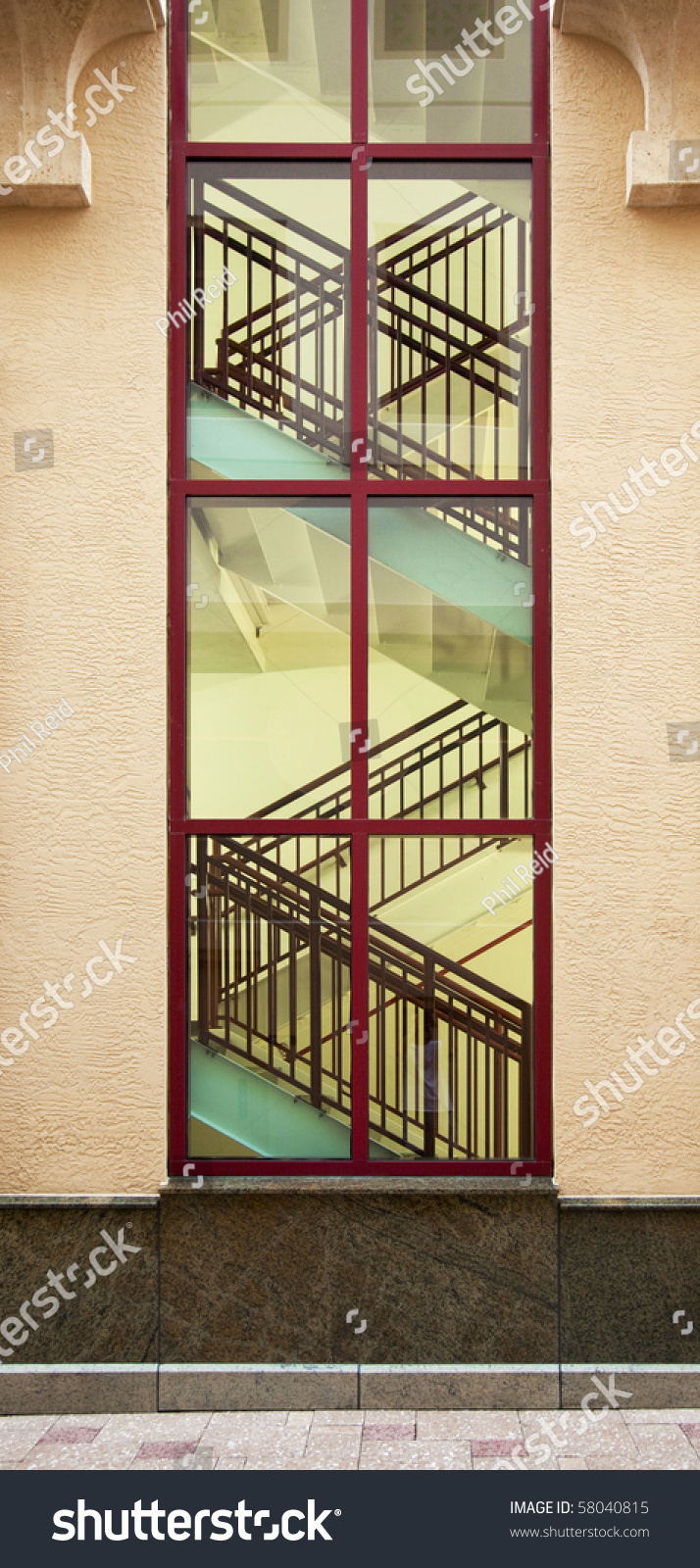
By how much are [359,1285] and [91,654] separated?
3.14 metres

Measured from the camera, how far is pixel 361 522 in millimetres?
4977

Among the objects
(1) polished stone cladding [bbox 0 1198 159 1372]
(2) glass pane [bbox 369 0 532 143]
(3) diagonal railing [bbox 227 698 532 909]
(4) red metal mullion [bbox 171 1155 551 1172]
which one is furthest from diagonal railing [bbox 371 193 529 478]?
(1) polished stone cladding [bbox 0 1198 159 1372]

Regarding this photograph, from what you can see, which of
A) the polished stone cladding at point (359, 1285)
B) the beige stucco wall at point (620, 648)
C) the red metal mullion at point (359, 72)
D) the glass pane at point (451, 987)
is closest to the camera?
the polished stone cladding at point (359, 1285)

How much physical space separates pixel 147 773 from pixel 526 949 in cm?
197

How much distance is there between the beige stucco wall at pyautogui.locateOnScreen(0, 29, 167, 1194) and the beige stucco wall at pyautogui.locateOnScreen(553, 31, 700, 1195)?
189cm

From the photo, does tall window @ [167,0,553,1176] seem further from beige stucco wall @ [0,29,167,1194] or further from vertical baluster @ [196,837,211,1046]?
beige stucco wall @ [0,29,167,1194]

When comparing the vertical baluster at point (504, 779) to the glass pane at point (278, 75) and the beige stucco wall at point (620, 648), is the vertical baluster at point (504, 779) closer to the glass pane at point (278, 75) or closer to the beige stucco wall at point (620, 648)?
the beige stucco wall at point (620, 648)

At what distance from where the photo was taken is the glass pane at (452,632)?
196 inches

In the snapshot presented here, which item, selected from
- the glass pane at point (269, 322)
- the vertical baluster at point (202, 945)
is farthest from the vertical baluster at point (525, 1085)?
the glass pane at point (269, 322)

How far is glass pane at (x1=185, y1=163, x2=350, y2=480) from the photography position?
16.5 feet

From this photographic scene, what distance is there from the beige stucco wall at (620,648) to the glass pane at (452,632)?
0.72 feet

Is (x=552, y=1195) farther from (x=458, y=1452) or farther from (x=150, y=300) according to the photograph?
(x=150, y=300)

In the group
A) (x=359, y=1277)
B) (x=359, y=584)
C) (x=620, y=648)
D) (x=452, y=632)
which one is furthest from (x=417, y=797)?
(x=359, y=1277)
